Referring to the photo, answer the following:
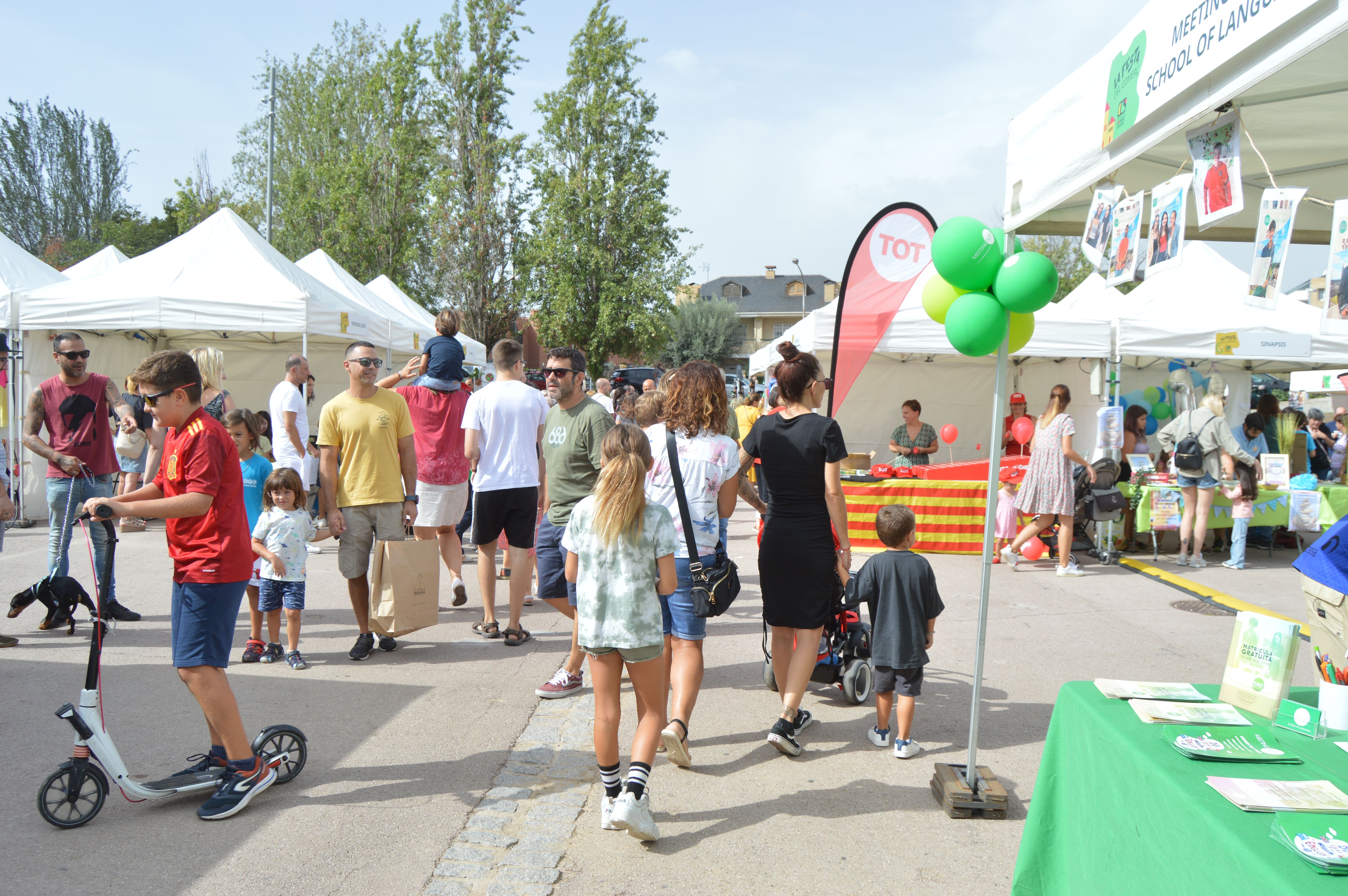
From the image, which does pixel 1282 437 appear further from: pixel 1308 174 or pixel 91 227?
pixel 91 227

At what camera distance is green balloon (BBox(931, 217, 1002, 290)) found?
3.56 metres

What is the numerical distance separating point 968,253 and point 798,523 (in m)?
1.48

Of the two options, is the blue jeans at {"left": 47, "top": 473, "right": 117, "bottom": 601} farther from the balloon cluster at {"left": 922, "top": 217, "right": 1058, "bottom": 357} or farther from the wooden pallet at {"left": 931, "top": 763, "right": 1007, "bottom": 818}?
the balloon cluster at {"left": 922, "top": 217, "right": 1058, "bottom": 357}

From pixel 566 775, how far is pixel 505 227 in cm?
2768

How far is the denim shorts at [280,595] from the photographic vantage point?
509cm

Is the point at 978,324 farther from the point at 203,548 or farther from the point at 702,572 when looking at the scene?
the point at 203,548

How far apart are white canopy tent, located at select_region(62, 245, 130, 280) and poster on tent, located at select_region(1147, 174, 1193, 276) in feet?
57.7

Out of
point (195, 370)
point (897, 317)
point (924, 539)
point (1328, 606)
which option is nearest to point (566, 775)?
point (195, 370)

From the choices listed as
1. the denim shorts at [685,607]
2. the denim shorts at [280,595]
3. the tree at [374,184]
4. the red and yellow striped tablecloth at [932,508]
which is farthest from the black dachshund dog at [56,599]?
the tree at [374,184]

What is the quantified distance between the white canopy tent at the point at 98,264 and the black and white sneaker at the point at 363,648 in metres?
14.0

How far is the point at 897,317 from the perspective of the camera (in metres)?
10.0

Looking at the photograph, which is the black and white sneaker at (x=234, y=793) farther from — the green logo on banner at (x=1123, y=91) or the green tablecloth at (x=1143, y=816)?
the green logo on banner at (x=1123, y=91)

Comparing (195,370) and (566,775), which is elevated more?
(195,370)

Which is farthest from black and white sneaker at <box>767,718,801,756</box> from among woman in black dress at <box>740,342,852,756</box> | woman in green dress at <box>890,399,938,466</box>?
woman in green dress at <box>890,399,938,466</box>
